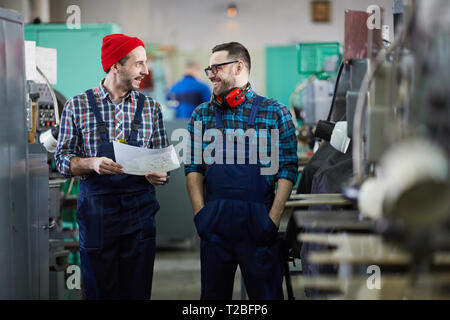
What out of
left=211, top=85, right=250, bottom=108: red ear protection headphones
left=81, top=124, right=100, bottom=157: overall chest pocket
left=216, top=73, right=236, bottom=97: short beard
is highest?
left=216, top=73, right=236, bottom=97: short beard

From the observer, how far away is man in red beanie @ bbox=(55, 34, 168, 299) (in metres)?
2.23

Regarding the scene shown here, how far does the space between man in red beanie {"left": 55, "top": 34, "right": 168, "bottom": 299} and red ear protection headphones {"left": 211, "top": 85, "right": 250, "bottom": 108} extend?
33cm

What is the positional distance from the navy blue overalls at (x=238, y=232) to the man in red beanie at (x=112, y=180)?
0.27 metres

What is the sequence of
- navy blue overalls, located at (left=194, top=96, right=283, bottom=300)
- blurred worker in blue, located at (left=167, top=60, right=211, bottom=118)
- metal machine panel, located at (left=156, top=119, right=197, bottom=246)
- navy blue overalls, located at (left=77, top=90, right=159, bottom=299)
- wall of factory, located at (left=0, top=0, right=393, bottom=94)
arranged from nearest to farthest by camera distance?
navy blue overalls, located at (left=194, top=96, right=283, bottom=300)
navy blue overalls, located at (left=77, top=90, right=159, bottom=299)
metal machine panel, located at (left=156, top=119, right=197, bottom=246)
blurred worker in blue, located at (left=167, top=60, right=211, bottom=118)
wall of factory, located at (left=0, top=0, right=393, bottom=94)

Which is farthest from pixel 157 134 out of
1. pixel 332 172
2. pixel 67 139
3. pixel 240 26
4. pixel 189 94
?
pixel 240 26

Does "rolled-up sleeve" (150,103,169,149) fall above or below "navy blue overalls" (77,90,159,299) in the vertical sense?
above

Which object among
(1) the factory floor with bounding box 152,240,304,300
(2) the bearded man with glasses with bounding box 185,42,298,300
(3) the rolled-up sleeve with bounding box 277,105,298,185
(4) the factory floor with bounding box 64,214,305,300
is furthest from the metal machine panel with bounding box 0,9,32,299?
(1) the factory floor with bounding box 152,240,304,300

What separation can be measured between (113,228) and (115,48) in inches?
29.3

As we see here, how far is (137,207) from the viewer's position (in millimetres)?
2258

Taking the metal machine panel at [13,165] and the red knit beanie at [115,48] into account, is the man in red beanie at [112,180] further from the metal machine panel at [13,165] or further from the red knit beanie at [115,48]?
the metal machine panel at [13,165]

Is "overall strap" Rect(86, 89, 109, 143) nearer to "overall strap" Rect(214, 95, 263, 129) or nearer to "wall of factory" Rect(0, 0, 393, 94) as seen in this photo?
"overall strap" Rect(214, 95, 263, 129)

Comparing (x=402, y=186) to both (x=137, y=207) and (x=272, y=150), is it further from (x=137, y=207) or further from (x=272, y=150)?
(x=137, y=207)

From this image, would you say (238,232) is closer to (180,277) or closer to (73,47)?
(180,277)

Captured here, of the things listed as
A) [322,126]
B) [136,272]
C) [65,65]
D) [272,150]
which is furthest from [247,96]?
[65,65]
